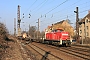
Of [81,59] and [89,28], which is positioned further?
[89,28]

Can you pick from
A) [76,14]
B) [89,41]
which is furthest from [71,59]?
[76,14]

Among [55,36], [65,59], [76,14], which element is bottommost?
[65,59]

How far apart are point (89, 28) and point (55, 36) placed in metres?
43.3

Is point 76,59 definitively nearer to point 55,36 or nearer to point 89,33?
point 55,36

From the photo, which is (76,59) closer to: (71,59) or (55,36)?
(71,59)

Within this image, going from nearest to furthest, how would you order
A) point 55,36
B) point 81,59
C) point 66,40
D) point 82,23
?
point 81,59
point 66,40
point 55,36
point 82,23

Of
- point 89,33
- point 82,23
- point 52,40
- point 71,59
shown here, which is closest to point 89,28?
point 89,33

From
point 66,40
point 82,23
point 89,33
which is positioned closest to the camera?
point 66,40

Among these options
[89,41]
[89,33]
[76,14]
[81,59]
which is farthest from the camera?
[89,33]

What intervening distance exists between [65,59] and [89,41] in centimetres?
3042

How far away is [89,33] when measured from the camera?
71.1 m

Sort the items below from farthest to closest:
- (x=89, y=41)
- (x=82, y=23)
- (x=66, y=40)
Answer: (x=82, y=23) < (x=89, y=41) < (x=66, y=40)

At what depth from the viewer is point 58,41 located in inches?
1181

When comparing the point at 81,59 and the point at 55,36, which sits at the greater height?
the point at 55,36
